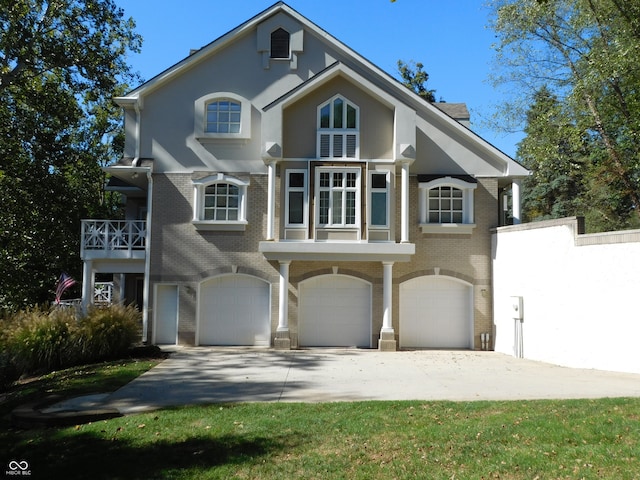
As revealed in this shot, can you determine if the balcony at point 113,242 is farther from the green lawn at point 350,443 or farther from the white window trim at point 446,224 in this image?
the green lawn at point 350,443

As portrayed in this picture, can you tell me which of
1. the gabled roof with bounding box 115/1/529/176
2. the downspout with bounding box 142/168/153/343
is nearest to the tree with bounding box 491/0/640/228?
the gabled roof with bounding box 115/1/529/176

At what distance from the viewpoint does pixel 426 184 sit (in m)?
17.0

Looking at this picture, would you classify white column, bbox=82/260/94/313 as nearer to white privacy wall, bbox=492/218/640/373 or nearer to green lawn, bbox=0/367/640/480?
green lawn, bbox=0/367/640/480

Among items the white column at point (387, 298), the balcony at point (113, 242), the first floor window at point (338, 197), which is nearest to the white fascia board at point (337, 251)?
the white column at point (387, 298)

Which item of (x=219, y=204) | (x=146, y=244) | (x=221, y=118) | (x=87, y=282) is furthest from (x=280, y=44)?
(x=87, y=282)

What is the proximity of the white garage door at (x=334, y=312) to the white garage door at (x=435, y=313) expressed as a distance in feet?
4.35

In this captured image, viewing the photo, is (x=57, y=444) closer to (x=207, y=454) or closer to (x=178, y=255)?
(x=207, y=454)

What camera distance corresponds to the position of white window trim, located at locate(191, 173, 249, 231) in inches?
653

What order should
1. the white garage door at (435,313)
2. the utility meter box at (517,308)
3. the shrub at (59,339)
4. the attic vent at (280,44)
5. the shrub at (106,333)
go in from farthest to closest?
the attic vent at (280,44)
the white garage door at (435,313)
the utility meter box at (517,308)
the shrub at (106,333)
the shrub at (59,339)

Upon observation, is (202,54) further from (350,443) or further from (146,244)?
(350,443)

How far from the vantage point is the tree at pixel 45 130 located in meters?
18.8

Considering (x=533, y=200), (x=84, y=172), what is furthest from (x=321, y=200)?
(x=533, y=200)

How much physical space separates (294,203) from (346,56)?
18.5ft

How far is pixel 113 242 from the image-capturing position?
16.8m
